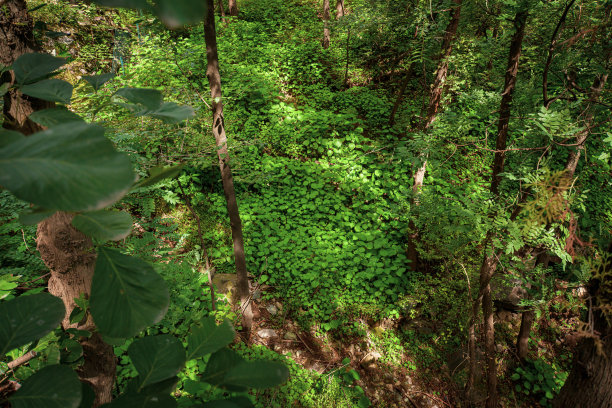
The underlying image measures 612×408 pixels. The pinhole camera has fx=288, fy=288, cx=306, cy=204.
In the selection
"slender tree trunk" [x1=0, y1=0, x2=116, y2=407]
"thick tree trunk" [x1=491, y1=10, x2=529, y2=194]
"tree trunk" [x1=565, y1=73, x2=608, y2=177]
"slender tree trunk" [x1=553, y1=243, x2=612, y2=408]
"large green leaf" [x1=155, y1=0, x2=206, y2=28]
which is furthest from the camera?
"thick tree trunk" [x1=491, y1=10, x2=529, y2=194]

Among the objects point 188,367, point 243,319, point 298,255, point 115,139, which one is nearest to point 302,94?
point 298,255

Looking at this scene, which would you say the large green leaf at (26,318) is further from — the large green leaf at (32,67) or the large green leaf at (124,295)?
the large green leaf at (32,67)

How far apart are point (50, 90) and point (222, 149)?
8.84 feet

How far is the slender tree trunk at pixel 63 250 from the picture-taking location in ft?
2.29

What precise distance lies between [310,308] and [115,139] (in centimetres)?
342

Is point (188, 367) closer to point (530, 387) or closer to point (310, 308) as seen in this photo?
point (310, 308)

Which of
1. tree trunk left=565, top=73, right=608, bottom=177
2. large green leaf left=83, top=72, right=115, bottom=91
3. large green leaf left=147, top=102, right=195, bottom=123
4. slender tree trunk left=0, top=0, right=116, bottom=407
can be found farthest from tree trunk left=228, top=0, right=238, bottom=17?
large green leaf left=147, top=102, right=195, bottom=123

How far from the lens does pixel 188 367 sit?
307 cm

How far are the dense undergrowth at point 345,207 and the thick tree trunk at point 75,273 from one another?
1665mm

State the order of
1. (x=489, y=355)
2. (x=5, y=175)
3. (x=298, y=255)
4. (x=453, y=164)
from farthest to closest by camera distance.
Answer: (x=453, y=164)
(x=298, y=255)
(x=489, y=355)
(x=5, y=175)

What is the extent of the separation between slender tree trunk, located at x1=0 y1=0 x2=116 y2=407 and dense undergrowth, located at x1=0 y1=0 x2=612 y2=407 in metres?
1.67

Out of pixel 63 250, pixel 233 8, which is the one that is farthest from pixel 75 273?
pixel 233 8

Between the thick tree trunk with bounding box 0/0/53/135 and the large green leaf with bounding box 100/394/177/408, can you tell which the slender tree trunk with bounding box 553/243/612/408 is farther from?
the thick tree trunk with bounding box 0/0/53/135

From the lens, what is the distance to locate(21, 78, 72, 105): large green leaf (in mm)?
472
